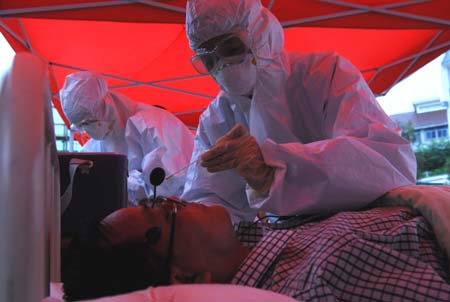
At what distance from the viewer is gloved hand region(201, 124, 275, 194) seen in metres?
1.38

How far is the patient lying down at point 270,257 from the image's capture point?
3.11ft

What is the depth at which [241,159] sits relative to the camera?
1.38 metres

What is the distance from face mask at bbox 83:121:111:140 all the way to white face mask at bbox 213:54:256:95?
1.87 meters

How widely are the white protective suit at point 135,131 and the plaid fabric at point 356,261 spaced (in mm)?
1852

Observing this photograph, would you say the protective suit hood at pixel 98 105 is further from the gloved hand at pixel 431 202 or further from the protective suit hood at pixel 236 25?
the gloved hand at pixel 431 202

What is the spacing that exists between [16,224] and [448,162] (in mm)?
8329

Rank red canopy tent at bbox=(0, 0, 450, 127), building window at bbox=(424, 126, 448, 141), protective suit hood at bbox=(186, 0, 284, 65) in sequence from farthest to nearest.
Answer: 1. building window at bbox=(424, 126, 448, 141)
2. red canopy tent at bbox=(0, 0, 450, 127)
3. protective suit hood at bbox=(186, 0, 284, 65)

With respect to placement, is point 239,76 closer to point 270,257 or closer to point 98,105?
point 270,257

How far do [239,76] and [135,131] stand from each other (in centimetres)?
172

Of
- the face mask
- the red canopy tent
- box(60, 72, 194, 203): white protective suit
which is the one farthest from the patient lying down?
the red canopy tent

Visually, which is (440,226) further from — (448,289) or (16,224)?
(16,224)

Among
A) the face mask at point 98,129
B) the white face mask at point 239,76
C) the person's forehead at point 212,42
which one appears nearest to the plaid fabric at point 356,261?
the white face mask at point 239,76

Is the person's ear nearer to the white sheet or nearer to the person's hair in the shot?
the person's hair

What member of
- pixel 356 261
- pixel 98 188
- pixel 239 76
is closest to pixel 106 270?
pixel 356 261
